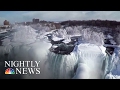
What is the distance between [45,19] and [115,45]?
3.65ft

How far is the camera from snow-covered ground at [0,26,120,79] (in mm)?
2768

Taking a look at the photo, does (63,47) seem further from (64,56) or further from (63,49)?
(64,56)

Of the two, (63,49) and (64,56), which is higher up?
(63,49)

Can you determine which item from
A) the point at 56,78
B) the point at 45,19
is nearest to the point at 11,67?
the point at 56,78

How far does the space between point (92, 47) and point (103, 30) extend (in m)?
0.30

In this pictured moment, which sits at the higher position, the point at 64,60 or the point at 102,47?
the point at 102,47

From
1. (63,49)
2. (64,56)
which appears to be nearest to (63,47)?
(63,49)

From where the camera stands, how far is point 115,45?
2.79 meters

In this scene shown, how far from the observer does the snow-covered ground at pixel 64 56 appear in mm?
2768

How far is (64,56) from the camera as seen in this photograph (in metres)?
2.82
